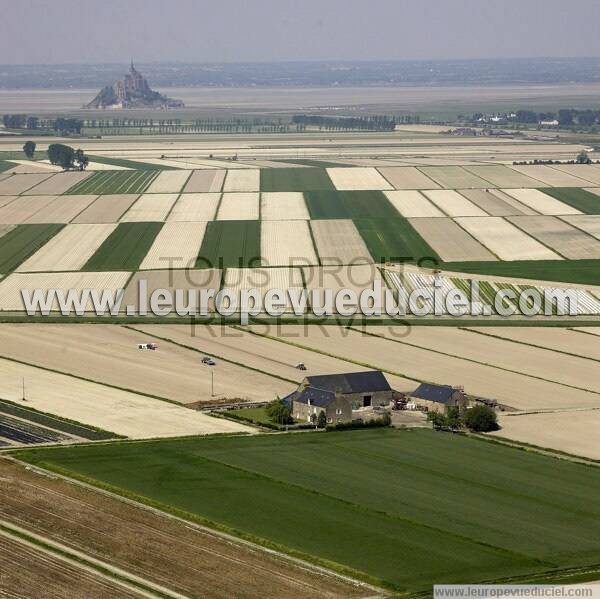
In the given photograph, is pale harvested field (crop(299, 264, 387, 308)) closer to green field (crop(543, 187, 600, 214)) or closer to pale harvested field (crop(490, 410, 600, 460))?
pale harvested field (crop(490, 410, 600, 460))

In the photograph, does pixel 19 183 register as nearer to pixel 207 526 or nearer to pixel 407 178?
pixel 407 178

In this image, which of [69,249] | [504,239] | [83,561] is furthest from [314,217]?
[83,561]

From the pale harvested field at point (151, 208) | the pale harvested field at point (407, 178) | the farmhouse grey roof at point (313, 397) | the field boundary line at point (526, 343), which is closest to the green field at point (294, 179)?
the pale harvested field at point (407, 178)

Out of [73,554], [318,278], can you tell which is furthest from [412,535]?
[318,278]

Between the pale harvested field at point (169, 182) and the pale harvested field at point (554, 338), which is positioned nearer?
the pale harvested field at point (554, 338)

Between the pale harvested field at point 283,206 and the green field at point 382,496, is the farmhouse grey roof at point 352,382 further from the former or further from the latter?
the pale harvested field at point 283,206

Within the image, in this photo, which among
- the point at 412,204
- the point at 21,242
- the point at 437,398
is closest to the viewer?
the point at 437,398

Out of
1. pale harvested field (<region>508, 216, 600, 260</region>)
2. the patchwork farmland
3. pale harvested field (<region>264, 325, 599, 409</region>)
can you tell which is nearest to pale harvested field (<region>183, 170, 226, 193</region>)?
the patchwork farmland
